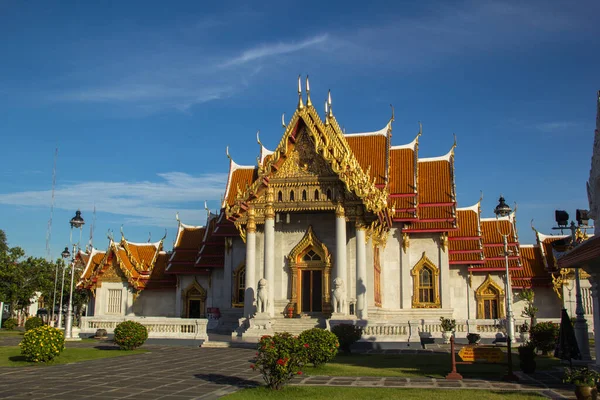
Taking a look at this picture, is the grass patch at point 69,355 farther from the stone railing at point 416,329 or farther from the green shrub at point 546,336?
the green shrub at point 546,336

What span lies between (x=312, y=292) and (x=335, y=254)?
196 cm

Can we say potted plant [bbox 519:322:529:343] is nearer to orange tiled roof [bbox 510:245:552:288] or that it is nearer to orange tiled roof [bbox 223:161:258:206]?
orange tiled roof [bbox 510:245:552:288]

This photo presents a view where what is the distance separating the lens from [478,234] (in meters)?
32.2

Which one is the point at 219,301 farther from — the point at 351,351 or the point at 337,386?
the point at 337,386

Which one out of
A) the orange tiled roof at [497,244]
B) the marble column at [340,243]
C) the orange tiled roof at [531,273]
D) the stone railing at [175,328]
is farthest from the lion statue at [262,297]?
the orange tiled roof at [531,273]

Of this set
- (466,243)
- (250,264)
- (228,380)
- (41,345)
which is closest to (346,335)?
(228,380)

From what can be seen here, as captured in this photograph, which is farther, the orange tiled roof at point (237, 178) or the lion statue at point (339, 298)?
the orange tiled roof at point (237, 178)

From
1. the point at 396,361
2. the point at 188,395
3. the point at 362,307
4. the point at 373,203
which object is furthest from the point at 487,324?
the point at 188,395

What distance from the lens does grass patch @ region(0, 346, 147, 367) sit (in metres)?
16.1

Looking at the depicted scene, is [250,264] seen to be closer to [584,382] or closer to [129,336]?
[129,336]

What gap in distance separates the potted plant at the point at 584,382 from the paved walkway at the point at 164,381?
54.6 inches

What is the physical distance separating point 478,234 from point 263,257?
40.9 ft

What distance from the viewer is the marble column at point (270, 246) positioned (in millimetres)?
25234

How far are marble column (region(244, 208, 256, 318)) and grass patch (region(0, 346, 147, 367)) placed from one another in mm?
6344
